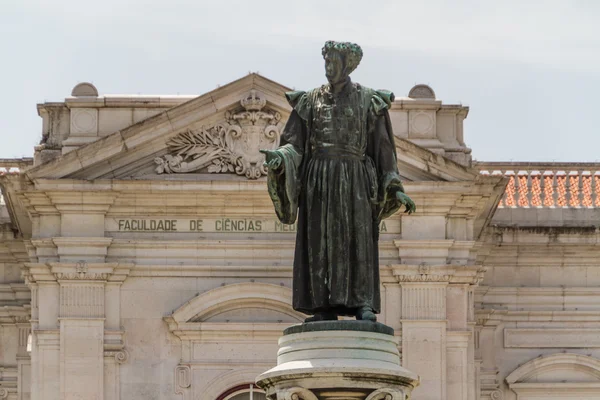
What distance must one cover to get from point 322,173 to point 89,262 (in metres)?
17.5

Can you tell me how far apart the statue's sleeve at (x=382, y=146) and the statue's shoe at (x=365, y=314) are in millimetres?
984

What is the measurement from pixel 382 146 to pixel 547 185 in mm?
22390

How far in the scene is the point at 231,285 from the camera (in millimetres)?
36906

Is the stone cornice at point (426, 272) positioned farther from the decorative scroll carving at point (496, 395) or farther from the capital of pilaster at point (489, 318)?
the decorative scroll carving at point (496, 395)

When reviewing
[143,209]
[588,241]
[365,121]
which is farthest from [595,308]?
[365,121]

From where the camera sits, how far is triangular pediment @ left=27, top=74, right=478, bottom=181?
3688 cm

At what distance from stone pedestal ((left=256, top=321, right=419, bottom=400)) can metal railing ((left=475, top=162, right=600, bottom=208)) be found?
2297 centimetres

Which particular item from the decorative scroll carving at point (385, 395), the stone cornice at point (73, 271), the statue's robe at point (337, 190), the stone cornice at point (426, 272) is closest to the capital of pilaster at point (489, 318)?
the stone cornice at point (426, 272)

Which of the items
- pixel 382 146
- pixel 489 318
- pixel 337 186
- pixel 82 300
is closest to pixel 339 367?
pixel 337 186

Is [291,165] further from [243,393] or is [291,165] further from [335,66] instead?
[243,393]

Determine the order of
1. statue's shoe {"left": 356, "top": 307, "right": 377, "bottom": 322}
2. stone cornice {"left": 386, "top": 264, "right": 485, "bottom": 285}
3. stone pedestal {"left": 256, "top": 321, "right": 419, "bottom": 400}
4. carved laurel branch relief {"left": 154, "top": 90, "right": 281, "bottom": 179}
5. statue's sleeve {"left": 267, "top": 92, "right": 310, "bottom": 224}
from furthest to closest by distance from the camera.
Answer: carved laurel branch relief {"left": 154, "top": 90, "right": 281, "bottom": 179} < stone cornice {"left": 386, "top": 264, "right": 485, "bottom": 285} < statue's sleeve {"left": 267, "top": 92, "right": 310, "bottom": 224} < statue's shoe {"left": 356, "top": 307, "right": 377, "bottom": 322} < stone pedestal {"left": 256, "top": 321, "right": 419, "bottom": 400}

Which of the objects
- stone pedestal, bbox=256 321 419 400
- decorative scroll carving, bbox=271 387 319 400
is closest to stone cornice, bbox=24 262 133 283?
stone pedestal, bbox=256 321 419 400

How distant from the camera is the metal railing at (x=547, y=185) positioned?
137 ft

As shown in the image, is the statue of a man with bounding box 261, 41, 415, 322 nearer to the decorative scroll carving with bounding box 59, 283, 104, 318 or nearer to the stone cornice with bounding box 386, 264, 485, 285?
the stone cornice with bounding box 386, 264, 485, 285
